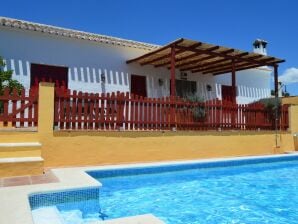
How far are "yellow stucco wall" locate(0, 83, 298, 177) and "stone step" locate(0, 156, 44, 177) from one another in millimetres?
874

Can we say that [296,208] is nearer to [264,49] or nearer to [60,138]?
[60,138]

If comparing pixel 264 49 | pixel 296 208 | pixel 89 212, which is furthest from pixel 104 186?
pixel 264 49

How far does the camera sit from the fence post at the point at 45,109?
24.2ft

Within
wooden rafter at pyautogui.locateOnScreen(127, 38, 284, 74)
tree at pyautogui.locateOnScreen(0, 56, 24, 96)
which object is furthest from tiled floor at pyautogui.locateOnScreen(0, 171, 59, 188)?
wooden rafter at pyautogui.locateOnScreen(127, 38, 284, 74)

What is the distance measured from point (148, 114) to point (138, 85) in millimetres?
5099

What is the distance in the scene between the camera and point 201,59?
1362 centimetres

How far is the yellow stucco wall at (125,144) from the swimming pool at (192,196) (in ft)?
3.12

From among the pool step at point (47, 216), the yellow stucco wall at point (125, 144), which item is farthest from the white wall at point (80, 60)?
the pool step at point (47, 216)

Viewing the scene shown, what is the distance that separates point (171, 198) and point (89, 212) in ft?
5.44

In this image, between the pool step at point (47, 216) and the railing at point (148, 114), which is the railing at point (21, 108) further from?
the pool step at point (47, 216)

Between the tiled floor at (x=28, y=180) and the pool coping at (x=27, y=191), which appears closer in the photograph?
the pool coping at (x=27, y=191)

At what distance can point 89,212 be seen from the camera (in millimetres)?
5129

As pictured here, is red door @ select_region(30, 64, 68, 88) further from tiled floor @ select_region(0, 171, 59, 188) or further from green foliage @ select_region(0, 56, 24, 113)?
tiled floor @ select_region(0, 171, 59, 188)

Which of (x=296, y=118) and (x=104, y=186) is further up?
(x=296, y=118)
